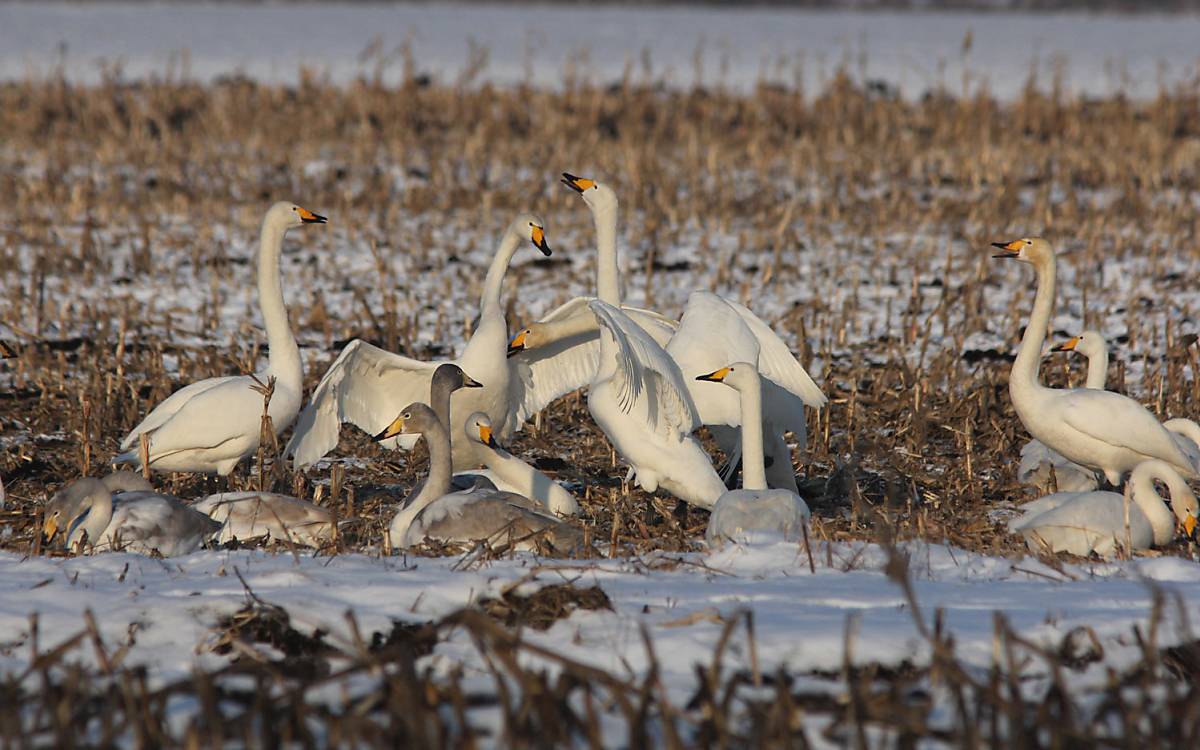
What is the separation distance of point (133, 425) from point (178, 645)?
11.9ft

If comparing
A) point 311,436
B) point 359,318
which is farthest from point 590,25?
point 311,436

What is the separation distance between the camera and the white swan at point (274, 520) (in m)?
5.49

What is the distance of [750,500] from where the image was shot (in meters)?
5.45

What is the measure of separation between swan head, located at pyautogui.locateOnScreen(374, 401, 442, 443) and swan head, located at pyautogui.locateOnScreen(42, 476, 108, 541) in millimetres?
1123

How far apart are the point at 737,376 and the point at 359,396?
1998 mm

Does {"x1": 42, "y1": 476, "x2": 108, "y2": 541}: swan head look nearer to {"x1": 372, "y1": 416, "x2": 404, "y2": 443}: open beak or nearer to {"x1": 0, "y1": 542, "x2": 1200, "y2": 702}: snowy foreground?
{"x1": 0, "y1": 542, "x2": 1200, "y2": 702}: snowy foreground

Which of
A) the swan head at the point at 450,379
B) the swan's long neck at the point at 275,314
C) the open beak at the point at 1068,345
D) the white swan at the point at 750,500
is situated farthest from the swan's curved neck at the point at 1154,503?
the swan's long neck at the point at 275,314

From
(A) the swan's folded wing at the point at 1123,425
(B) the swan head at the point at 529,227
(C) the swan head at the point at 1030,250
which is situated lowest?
(A) the swan's folded wing at the point at 1123,425

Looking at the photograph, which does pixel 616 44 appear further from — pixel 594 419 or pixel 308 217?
pixel 594 419

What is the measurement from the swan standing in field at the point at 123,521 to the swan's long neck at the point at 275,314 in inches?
55.0

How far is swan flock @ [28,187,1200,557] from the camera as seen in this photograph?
17.6 feet

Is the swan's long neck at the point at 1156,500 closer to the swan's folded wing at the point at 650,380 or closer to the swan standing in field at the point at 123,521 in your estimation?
the swan's folded wing at the point at 650,380

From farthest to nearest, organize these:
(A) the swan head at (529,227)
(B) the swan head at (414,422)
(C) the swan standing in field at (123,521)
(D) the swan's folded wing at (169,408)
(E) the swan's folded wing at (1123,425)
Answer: (A) the swan head at (529,227)
(D) the swan's folded wing at (169,408)
(E) the swan's folded wing at (1123,425)
(B) the swan head at (414,422)
(C) the swan standing in field at (123,521)

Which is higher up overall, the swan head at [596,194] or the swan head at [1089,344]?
the swan head at [596,194]
